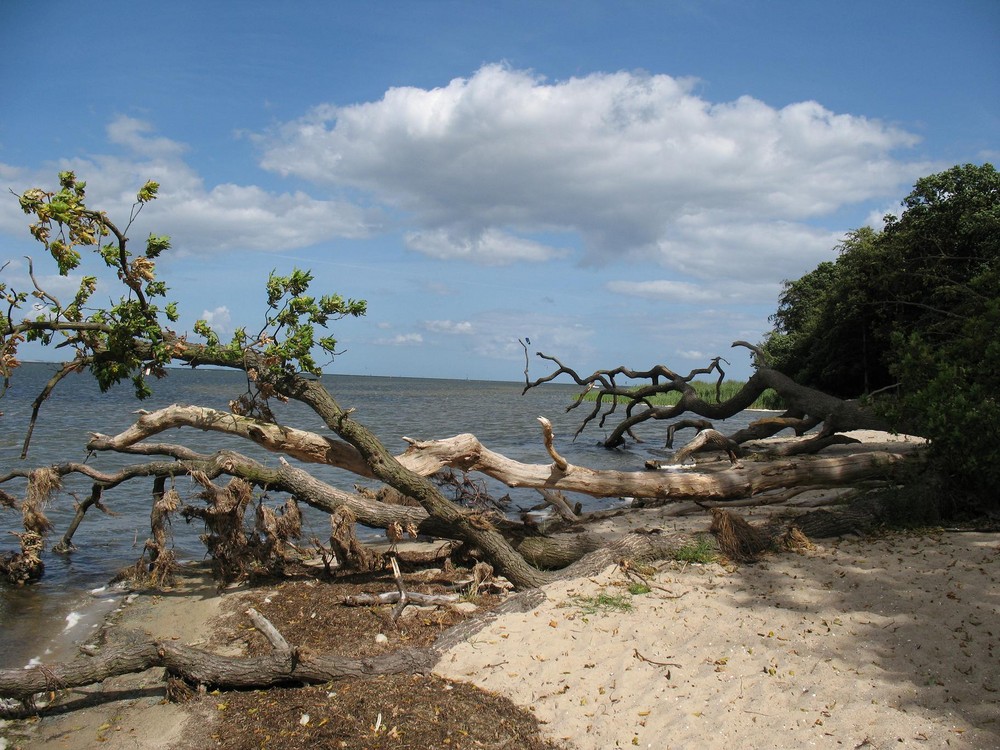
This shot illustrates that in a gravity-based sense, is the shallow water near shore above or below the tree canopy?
below

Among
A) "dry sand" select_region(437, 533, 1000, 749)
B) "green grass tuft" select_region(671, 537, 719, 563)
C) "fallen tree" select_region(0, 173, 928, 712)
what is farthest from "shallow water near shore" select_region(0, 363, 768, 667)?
"green grass tuft" select_region(671, 537, 719, 563)

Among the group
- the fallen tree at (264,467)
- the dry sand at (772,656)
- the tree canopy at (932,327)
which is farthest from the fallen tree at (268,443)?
the tree canopy at (932,327)

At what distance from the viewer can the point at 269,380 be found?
7.82 m

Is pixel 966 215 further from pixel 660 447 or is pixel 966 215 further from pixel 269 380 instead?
pixel 269 380

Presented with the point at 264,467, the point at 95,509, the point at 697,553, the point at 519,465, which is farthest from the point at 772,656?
the point at 95,509

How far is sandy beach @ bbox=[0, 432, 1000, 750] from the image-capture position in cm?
457

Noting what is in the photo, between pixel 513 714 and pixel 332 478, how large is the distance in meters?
11.5

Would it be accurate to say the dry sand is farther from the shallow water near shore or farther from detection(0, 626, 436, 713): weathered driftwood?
the shallow water near shore

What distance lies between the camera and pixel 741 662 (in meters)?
5.30

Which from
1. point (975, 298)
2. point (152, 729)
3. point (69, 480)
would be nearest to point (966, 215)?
point (975, 298)

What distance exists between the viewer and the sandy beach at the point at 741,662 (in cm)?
457

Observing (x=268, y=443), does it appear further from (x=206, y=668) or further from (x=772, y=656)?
(x=772, y=656)

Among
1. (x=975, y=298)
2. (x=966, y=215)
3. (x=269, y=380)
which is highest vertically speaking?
(x=966, y=215)

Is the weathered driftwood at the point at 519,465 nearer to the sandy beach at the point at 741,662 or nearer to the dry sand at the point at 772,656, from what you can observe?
the sandy beach at the point at 741,662
